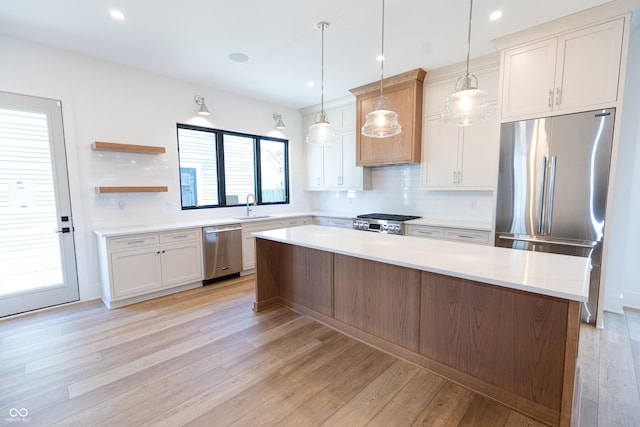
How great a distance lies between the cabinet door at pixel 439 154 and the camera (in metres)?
3.80

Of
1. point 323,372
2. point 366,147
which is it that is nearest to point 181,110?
point 366,147

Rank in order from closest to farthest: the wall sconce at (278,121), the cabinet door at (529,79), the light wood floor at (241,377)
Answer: the light wood floor at (241,377) < the cabinet door at (529,79) < the wall sconce at (278,121)

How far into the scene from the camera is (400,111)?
4066mm

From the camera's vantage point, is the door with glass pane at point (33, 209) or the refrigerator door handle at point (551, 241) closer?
the refrigerator door handle at point (551, 241)

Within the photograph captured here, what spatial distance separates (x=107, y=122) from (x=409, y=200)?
14.0 ft

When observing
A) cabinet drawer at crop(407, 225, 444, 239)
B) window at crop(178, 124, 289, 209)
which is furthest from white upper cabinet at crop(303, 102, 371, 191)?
cabinet drawer at crop(407, 225, 444, 239)

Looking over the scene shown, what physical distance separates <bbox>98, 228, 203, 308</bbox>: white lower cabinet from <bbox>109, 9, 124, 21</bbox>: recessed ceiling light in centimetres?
216

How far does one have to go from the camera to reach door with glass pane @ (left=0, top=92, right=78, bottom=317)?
2.90 metres

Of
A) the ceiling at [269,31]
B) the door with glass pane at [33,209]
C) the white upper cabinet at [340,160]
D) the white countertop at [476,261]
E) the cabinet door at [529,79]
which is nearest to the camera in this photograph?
the white countertop at [476,261]

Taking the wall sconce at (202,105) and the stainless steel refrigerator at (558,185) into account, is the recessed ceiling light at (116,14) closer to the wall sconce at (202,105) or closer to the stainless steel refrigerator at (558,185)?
the wall sconce at (202,105)

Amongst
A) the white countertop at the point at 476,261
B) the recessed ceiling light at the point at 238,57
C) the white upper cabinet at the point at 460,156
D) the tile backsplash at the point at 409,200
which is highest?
the recessed ceiling light at the point at 238,57

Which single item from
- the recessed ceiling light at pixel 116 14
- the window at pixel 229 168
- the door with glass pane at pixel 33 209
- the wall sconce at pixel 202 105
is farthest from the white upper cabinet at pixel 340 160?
the door with glass pane at pixel 33 209

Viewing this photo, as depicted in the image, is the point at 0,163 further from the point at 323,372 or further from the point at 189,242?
the point at 323,372

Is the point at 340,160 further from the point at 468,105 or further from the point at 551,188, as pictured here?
the point at 468,105
